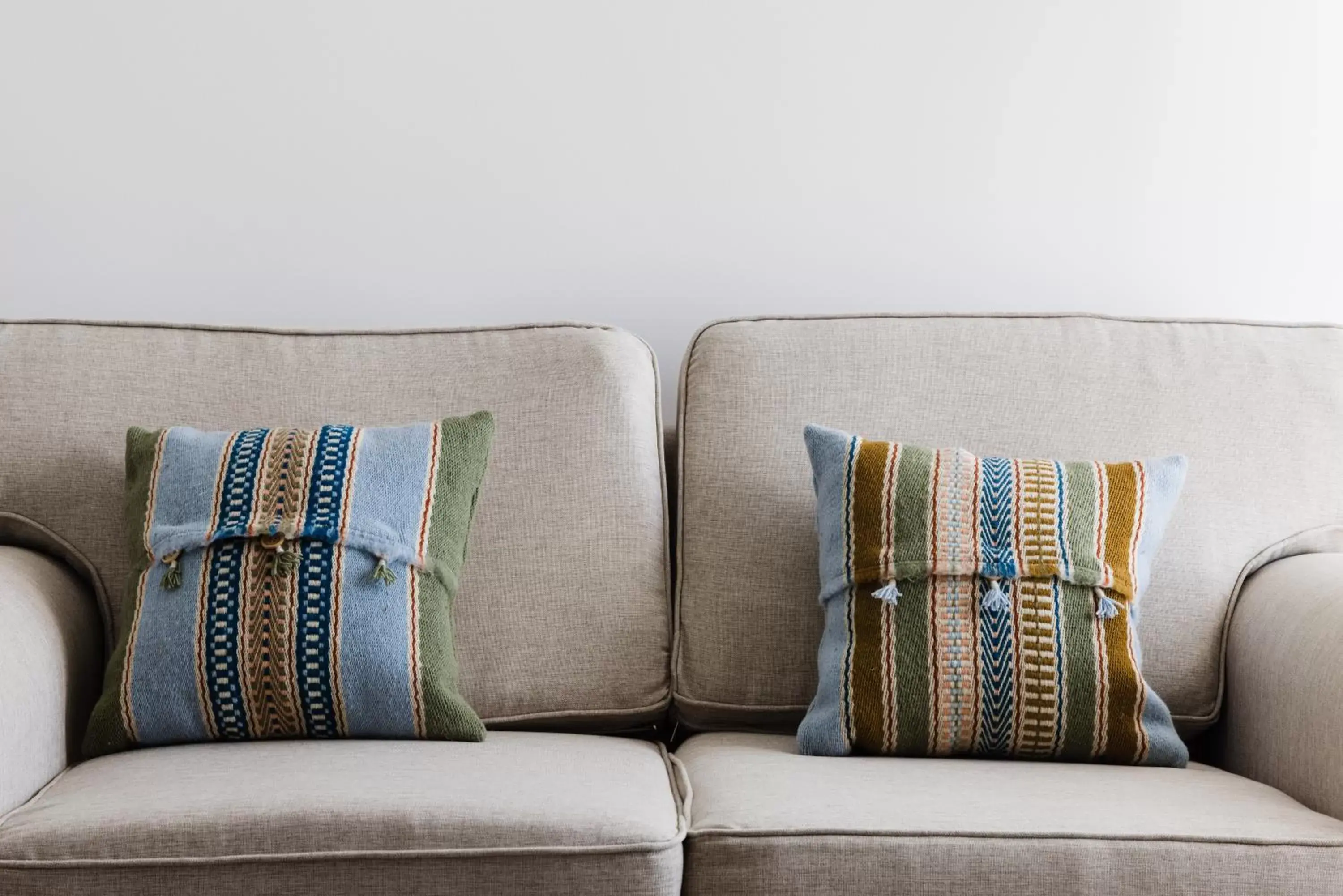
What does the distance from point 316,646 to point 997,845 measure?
28.6 inches

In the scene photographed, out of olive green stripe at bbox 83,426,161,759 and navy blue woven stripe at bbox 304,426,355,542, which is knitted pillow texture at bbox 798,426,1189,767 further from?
olive green stripe at bbox 83,426,161,759

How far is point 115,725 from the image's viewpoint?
4.38ft

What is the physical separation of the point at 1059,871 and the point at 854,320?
0.84 meters

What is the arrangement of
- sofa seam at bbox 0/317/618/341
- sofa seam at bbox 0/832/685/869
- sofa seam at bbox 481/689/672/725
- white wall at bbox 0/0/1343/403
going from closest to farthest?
1. sofa seam at bbox 0/832/685/869
2. sofa seam at bbox 481/689/672/725
3. sofa seam at bbox 0/317/618/341
4. white wall at bbox 0/0/1343/403

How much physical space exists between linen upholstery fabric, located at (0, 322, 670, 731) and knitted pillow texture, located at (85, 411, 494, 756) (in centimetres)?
11

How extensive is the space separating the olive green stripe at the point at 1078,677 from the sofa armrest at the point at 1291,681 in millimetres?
206

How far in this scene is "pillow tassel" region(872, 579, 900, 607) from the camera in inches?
54.6

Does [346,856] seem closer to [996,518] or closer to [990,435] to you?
[996,518]

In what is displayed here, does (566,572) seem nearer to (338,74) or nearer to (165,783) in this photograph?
(165,783)

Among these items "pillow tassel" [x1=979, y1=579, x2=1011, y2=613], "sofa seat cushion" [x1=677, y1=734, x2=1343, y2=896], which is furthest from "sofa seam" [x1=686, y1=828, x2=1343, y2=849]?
"pillow tassel" [x1=979, y1=579, x2=1011, y2=613]

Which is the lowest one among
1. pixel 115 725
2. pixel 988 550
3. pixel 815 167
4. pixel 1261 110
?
pixel 115 725

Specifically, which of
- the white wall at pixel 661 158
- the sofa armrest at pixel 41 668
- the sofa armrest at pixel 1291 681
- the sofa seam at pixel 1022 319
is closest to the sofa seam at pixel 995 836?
the sofa armrest at pixel 1291 681

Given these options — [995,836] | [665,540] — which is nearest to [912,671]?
[995,836]

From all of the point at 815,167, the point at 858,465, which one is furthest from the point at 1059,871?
the point at 815,167
